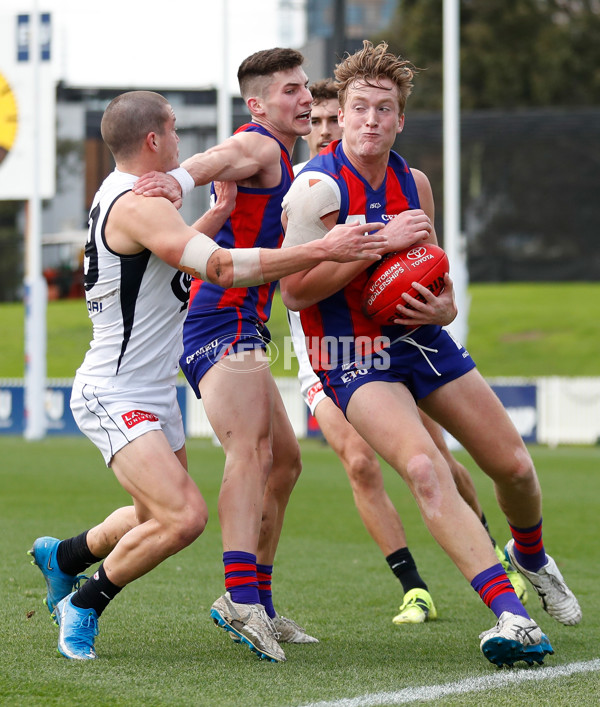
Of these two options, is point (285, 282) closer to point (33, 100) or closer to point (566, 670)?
point (566, 670)

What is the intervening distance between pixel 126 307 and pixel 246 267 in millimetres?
582

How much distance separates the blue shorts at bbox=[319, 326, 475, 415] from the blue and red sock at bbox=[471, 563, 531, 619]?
0.83 meters

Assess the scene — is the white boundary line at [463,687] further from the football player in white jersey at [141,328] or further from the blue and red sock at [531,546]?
the football player in white jersey at [141,328]

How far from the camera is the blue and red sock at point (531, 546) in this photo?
511cm

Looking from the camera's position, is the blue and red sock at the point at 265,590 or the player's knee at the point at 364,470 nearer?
the blue and red sock at the point at 265,590

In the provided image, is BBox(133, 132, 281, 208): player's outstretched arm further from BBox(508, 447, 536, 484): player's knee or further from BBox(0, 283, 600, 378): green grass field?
BBox(0, 283, 600, 378): green grass field

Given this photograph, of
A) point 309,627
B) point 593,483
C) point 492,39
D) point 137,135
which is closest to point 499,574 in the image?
point 309,627

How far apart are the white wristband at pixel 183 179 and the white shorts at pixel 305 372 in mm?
1673

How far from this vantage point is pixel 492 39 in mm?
41969

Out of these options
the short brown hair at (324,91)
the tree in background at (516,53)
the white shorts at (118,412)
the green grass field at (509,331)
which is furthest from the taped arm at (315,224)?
the tree in background at (516,53)

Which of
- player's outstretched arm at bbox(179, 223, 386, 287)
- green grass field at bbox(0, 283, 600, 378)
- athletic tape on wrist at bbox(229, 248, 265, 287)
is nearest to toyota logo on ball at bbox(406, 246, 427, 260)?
player's outstretched arm at bbox(179, 223, 386, 287)

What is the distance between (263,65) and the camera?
5.12 meters

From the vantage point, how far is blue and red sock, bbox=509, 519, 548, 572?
16.8ft

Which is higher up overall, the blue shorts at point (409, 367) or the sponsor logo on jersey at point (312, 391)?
the blue shorts at point (409, 367)
